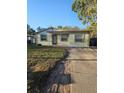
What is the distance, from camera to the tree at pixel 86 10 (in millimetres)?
2383

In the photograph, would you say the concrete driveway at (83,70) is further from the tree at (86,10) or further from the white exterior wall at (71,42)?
the tree at (86,10)

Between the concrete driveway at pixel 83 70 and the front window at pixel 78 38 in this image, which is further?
the front window at pixel 78 38

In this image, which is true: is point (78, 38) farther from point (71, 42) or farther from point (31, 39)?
point (31, 39)

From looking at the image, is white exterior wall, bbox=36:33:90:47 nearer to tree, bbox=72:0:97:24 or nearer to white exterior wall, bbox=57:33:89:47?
white exterior wall, bbox=57:33:89:47

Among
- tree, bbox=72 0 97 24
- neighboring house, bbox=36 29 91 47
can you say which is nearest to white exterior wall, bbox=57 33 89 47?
neighboring house, bbox=36 29 91 47

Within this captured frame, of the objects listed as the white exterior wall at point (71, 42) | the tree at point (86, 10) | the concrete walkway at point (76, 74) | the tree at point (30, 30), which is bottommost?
the concrete walkway at point (76, 74)

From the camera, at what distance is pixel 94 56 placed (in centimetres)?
238

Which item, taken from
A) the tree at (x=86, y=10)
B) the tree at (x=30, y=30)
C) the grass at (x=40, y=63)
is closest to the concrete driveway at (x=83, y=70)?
the grass at (x=40, y=63)

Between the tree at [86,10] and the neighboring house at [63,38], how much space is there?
128 millimetres

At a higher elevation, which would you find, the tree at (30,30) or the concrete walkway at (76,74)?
the tree at (30,30)

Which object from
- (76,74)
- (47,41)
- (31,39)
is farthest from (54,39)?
(76,74)
